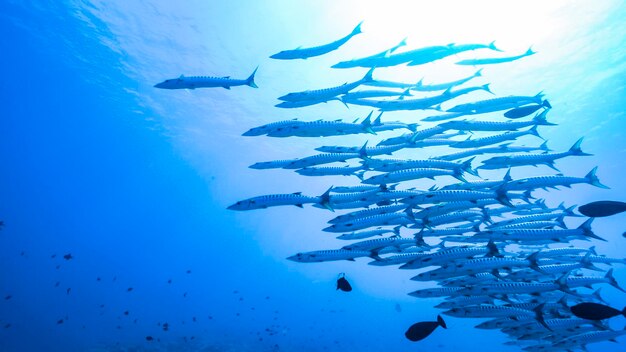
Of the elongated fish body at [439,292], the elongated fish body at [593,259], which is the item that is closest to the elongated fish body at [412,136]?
the elongated fish body at [439,292]

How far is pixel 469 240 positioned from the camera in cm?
750

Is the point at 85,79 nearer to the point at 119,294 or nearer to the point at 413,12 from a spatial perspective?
the point at 413,12

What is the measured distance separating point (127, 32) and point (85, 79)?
893 cm

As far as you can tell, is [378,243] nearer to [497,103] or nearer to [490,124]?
[490,124]

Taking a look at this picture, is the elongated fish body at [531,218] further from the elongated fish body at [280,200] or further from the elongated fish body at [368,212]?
the elongated fish body at [280,200]

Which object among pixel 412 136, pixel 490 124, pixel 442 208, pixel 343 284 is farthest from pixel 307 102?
pixel 490 124

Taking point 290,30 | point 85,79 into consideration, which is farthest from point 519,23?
point 85,79

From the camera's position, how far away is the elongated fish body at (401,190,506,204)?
6.54 meters

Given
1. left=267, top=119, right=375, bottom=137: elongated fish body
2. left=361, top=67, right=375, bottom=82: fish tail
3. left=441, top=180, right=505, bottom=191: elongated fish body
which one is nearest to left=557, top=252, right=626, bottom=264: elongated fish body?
left=441, top=180, right=505, bottom=191: elongated fish body

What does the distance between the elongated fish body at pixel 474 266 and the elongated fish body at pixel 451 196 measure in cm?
117

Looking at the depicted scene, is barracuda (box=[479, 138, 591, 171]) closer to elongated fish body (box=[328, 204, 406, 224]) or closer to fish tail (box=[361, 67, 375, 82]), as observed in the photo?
elongated fish body (box=[328, 204, 406, 224])

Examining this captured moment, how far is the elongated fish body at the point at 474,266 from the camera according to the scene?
6.30 meters

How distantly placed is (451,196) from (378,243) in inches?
69.8

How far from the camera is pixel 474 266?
653 cm
